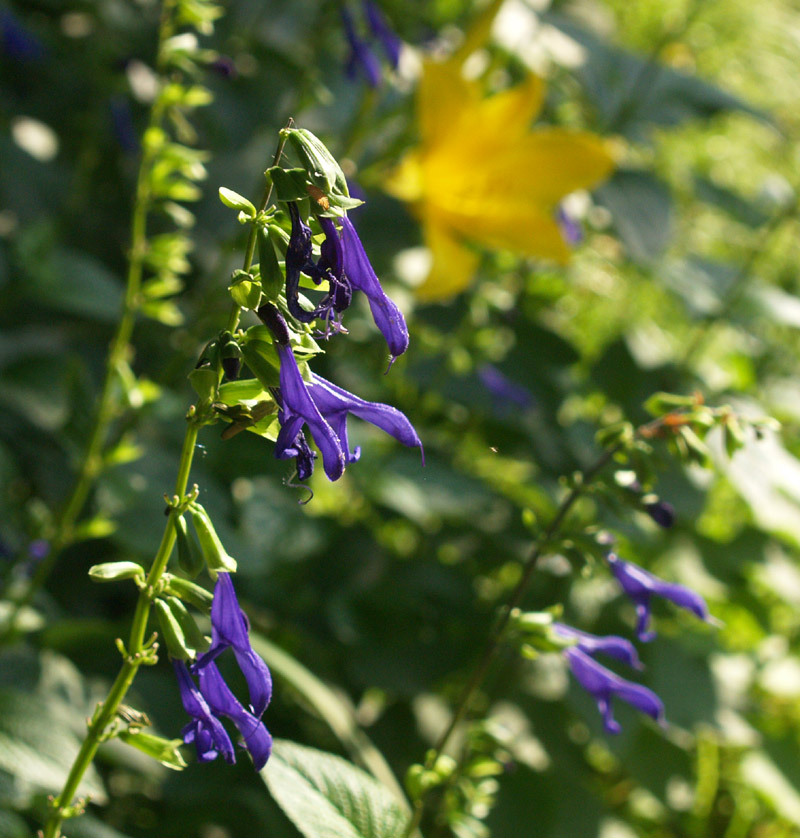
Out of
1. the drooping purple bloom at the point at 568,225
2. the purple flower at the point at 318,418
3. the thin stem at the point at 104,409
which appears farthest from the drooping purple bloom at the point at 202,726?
the drooping purple bloom at the point at 568,225

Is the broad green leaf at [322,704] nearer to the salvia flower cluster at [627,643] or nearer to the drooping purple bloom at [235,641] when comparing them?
the salvia flower cluster at [627,643]

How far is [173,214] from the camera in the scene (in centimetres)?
73

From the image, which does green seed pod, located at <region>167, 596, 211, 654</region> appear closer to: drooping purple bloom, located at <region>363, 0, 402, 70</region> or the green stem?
the green stem

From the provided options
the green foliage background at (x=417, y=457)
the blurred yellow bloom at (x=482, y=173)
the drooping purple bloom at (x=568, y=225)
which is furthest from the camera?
the drooping purple bloom at (x=568, y=225)

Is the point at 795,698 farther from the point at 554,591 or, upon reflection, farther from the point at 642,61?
the point at 642,61

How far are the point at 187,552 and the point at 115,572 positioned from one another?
0.14 feet

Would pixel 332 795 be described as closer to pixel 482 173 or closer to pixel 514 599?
pixel 514 599

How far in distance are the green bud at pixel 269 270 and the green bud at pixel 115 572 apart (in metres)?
0.14

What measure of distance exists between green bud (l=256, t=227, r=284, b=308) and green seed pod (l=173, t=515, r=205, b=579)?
0.10 m

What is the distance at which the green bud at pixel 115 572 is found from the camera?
407 mm

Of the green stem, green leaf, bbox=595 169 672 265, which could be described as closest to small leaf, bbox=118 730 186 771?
the green stem

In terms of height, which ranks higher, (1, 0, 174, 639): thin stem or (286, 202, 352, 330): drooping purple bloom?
(286, 202, 352, 330): drooping purple bloom

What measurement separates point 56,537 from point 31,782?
0.18 m

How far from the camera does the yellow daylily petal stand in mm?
1030
